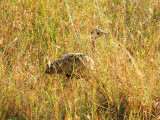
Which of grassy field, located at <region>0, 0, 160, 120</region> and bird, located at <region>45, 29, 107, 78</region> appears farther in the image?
bird, located at <region>45, 29, 107, 78</region>

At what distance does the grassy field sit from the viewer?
2512 mm

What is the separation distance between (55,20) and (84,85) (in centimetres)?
168

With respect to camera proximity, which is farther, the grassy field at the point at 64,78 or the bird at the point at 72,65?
the bird at the point at 72,65

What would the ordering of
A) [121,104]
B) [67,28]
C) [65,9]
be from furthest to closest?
1. [65,9]
2. [67,28]
3. [121,104]

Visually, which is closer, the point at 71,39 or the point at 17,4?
the point at 71,39

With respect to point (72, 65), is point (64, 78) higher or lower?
lower

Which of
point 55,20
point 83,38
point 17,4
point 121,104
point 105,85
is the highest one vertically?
point 17,4

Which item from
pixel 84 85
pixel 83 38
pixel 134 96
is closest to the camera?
pixel 134 96

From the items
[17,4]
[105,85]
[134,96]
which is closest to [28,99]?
[105,85]

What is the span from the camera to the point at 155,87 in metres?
2.71

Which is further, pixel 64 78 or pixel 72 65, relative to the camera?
pixel 64 78

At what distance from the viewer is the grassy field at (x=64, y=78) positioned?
2.51 meters

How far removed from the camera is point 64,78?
3283 mm

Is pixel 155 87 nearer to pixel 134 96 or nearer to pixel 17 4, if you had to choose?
pixel 134 96
